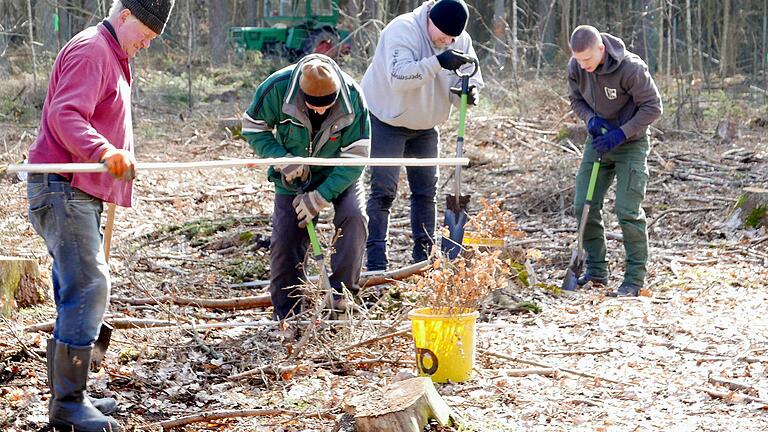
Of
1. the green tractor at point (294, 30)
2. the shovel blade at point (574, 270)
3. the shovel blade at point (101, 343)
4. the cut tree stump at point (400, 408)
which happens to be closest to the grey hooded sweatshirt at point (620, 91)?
the shovel blade at point (574, 270)

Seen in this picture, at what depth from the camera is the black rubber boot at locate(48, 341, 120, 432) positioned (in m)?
3.82

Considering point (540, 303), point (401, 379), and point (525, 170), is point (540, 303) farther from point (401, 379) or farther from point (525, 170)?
point (525, 170)

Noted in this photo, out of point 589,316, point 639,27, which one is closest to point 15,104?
point 639,27

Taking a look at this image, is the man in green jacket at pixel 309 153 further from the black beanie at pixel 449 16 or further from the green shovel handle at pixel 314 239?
the black beanie at pixel 449 16

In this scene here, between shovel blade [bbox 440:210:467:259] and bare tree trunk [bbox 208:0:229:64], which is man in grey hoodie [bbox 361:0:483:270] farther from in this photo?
bare tree trunk [bbox 208:0:229:64]

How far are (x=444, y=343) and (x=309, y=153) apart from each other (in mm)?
1557

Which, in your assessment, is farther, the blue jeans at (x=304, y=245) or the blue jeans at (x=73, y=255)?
the blue jeans at (x=304, y=245)

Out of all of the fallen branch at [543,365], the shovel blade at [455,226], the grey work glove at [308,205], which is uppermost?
the grey work glove at [308,205]

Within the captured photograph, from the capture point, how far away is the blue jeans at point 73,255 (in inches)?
149

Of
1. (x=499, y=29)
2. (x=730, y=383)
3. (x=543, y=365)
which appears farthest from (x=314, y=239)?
(x=499, y=29)

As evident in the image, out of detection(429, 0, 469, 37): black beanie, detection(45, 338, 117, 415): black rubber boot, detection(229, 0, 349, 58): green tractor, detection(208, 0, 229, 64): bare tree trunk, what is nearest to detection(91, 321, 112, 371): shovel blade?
detection(45, 338, 117, 415): black rubber boot

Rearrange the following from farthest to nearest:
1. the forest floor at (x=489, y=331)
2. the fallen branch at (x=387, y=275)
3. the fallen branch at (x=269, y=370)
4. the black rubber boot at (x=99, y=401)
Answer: the fallen branch at (x=387, y=275) < the fallen branch at (x=269, y=370) < the forest floor at (x=489, y=331) < the black rubber boot at (x=99, y=401)

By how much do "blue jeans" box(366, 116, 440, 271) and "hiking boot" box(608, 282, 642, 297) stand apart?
4.63 feet

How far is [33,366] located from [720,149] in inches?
396
